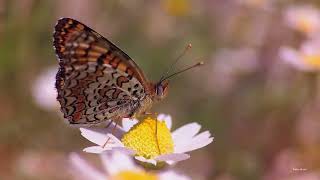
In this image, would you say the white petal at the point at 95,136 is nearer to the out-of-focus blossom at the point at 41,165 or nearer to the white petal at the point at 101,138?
the white petal at the point at 101,138

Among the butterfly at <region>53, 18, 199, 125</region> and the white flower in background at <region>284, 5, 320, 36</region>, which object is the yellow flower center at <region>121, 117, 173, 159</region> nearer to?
the butterfly at <region>53, 18, 199, 125</region>

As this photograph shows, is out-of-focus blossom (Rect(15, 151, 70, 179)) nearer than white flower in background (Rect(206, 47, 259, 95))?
Yes

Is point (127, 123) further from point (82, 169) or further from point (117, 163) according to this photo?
point (82, 169)

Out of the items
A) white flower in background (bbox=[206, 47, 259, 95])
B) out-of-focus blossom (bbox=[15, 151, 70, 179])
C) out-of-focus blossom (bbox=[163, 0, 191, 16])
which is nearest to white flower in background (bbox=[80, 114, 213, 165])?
out-of-focus blossom (bbox=[15, 151, 70, 179])

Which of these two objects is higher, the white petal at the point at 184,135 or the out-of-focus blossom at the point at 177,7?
the out-of-focus blossom at the point at 177,7

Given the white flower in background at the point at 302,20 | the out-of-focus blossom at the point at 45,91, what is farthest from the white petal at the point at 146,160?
the white flower in background at the point at 302,20

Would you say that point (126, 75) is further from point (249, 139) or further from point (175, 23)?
point (175, 23)
